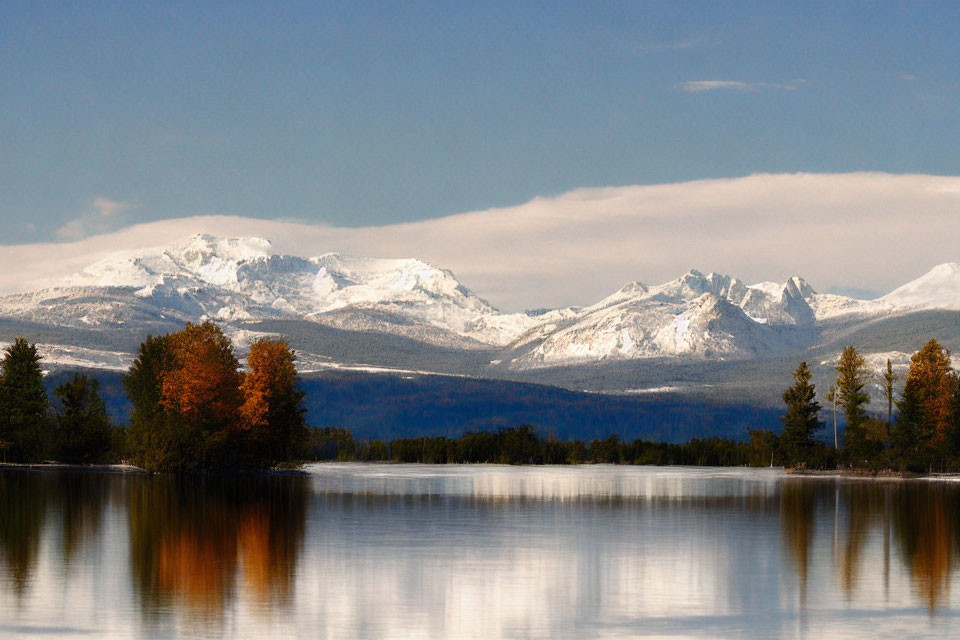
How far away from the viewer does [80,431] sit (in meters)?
148

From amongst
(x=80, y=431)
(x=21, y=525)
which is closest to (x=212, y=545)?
(x=21, y=525)

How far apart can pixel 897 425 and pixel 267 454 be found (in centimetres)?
6383

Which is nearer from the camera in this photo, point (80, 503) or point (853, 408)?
point (80, 503)

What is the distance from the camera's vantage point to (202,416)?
120 meters

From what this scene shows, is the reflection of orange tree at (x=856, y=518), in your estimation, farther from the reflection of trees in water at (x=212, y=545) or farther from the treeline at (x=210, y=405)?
the treeline at (x=210, y=405)

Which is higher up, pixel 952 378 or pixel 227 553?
pixel 952 378

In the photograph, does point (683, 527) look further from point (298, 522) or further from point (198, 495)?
point (198, 495)

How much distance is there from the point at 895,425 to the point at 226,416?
70043 mm

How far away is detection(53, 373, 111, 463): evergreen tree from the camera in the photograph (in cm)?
14700

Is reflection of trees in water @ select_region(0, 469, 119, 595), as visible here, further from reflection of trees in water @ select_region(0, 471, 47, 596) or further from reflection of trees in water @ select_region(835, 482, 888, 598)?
reflection of trees in water @ select_region(835, 482, 888, 598)

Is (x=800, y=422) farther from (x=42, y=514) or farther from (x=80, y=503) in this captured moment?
(x=42, y=514)

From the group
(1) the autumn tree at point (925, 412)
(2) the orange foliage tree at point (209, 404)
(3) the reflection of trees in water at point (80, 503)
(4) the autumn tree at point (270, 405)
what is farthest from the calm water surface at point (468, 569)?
(1) the autumn tree at point (925, 412)

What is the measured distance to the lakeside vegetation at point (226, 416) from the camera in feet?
396

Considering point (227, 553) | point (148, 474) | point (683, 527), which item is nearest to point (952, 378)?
point (148, 474)
